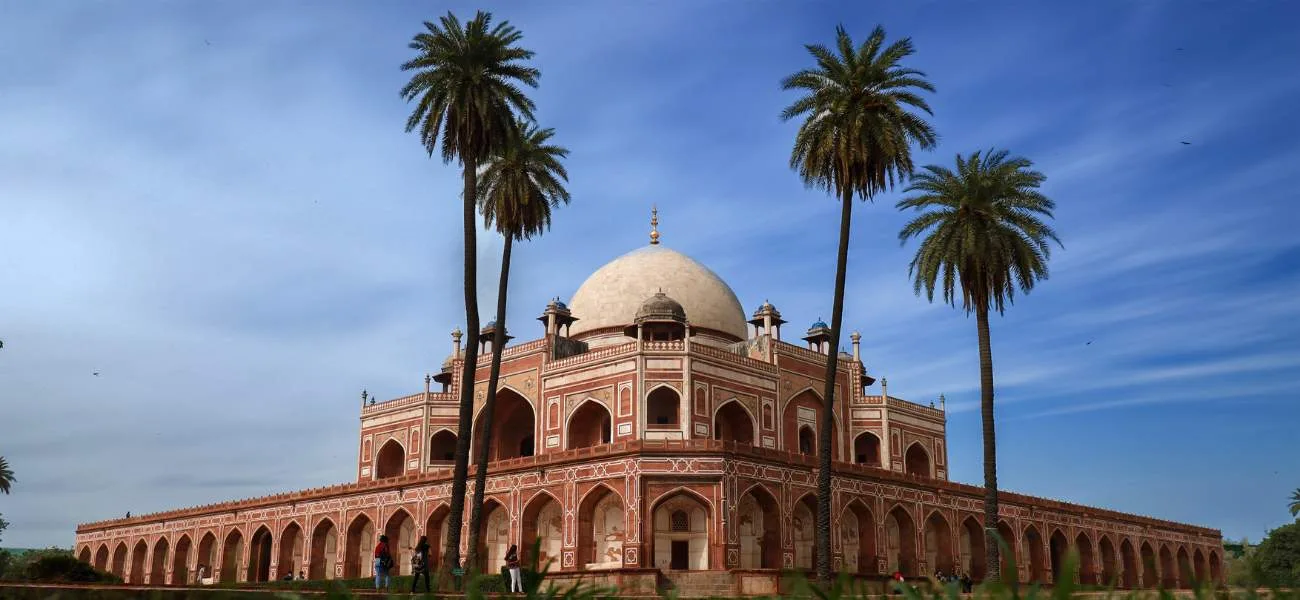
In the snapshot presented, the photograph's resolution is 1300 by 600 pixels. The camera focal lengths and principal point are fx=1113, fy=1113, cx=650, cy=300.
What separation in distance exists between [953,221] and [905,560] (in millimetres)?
16289

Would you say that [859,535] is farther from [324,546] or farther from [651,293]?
[324,546]

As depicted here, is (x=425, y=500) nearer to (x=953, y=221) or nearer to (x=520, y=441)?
(x=520, y=441)

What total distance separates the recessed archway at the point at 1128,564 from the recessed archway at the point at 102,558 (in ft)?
176

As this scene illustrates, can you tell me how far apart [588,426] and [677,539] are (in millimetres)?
10103

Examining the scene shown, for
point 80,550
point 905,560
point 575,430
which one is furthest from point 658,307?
point 80,550

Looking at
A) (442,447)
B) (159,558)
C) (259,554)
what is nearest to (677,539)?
(442,447)

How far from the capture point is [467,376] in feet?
98.4

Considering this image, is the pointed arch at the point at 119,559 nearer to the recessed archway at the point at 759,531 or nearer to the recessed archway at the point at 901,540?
the recessed archway at the point at 759,531

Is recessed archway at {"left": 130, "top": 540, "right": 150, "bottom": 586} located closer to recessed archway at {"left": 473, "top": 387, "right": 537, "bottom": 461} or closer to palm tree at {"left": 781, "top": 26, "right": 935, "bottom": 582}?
recessed archway at {"left": 473, "top": 387, "right": 537, "bottom": 461}

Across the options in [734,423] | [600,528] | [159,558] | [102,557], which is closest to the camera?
[600,528]

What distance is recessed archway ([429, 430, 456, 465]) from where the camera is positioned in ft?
→ 170

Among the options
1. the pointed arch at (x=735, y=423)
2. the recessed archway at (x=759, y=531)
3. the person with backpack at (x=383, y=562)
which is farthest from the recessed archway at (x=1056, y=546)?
the person with backpack at (x=383, y=562)

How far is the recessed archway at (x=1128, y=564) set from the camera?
55.4 m

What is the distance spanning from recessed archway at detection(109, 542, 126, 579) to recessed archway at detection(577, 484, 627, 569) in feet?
111
